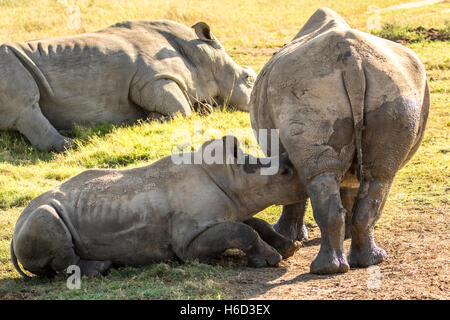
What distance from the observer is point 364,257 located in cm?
589

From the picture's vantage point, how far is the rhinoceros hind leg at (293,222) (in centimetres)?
699

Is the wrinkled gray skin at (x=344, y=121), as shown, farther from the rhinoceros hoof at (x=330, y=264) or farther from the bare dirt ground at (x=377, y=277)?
the bare dirt ground at (x=377, y=277)

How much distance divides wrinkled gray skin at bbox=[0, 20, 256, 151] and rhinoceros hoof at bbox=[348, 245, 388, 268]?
5.71 metres

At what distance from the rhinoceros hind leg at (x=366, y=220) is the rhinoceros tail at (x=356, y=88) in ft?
0.52

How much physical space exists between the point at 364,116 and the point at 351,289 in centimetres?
124

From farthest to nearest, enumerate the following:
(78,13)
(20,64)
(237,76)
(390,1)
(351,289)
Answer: (390,1) < (78,13) < (237,76) < (20,64) < (351,289)

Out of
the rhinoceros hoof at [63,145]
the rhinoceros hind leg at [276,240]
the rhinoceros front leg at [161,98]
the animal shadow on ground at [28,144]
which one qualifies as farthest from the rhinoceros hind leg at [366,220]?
the rhinoceros front leg at [161,98]

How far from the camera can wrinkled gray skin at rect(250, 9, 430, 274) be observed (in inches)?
214

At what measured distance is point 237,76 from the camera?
1231cm

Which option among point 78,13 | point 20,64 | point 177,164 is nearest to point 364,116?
point 177,164

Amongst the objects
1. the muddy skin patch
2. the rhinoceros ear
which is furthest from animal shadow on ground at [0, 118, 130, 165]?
the muddy skin patch

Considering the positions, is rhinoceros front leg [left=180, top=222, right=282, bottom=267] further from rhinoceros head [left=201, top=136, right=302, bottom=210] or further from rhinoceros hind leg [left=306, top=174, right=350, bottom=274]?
rhinoceros hind leg [left=306, top=174, right=350, bottom=274]

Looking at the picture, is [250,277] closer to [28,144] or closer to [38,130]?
[38,130]
